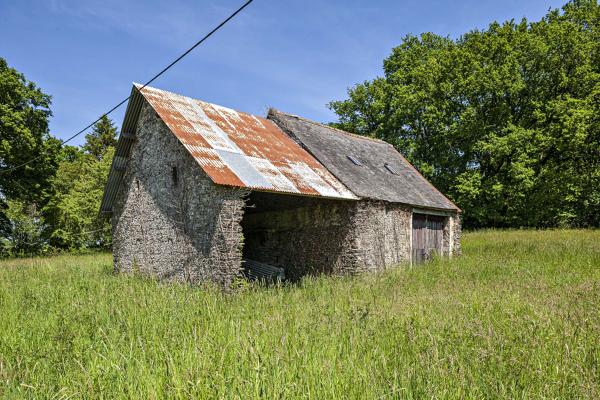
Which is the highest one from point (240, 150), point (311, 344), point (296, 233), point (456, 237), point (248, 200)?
point (240, 150)

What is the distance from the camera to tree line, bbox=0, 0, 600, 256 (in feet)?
78.3

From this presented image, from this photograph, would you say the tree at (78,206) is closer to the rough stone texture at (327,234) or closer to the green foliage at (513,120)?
the rough stone texture at (327,234)

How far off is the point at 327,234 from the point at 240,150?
3.82 m

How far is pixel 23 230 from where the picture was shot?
28.0 m

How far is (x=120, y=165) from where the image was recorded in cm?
1354

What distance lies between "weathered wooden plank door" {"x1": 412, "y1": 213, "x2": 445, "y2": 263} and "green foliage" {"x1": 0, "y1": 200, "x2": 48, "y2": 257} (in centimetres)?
2417

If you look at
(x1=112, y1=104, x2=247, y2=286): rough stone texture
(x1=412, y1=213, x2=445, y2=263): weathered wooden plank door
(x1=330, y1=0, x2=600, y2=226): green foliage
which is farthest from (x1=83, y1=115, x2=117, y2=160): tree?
(x1=412, y1=213, x2=445, y2=263): weathered wooden plank door

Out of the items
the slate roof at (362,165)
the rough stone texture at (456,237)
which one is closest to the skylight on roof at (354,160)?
the slate roof at (362,165)

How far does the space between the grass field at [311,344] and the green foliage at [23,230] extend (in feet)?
71.4

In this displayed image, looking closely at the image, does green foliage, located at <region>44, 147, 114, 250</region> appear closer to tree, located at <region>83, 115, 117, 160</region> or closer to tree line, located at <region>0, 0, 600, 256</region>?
tree line, located at <region>0, 0, 600, 256</region>

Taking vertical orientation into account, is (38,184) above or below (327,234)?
above

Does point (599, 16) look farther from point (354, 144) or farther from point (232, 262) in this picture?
point (232, 262)

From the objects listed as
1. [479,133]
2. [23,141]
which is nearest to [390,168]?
[479,133]

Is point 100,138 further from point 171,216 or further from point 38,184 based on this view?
point 171,216
